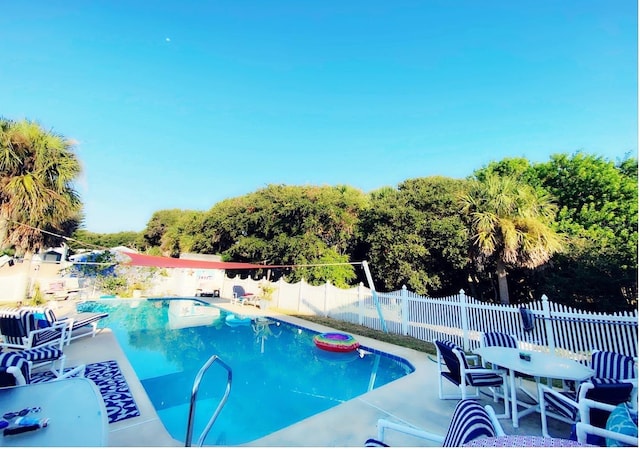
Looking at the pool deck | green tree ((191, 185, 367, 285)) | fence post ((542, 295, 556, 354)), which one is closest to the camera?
the pool deck

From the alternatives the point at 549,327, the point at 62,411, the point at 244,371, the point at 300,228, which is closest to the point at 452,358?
the point at 549,327

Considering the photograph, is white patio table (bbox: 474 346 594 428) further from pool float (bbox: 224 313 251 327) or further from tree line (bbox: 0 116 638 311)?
pool float (bbox: 224 313 251 327)

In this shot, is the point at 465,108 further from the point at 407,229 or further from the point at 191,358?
the point at 191,358

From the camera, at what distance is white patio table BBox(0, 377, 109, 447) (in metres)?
1.99

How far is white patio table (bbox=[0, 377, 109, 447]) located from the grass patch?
7.58m

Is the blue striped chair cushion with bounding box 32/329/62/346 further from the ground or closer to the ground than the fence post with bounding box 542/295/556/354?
closer to the ground

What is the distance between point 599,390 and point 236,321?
12.2 meters

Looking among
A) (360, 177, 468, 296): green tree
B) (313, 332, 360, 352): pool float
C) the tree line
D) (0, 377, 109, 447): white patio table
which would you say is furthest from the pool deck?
(360, 177, 468, 296): green tree

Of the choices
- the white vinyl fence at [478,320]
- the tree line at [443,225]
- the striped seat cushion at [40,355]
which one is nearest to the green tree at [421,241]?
the tree line at [443,225]

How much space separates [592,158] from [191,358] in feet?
64.7

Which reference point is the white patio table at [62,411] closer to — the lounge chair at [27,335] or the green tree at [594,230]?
the lounge chair at [27,335]

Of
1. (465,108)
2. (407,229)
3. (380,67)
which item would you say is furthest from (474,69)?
(407,229)

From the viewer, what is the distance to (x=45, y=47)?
8891 millimetres

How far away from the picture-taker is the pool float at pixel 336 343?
860 centimetres
